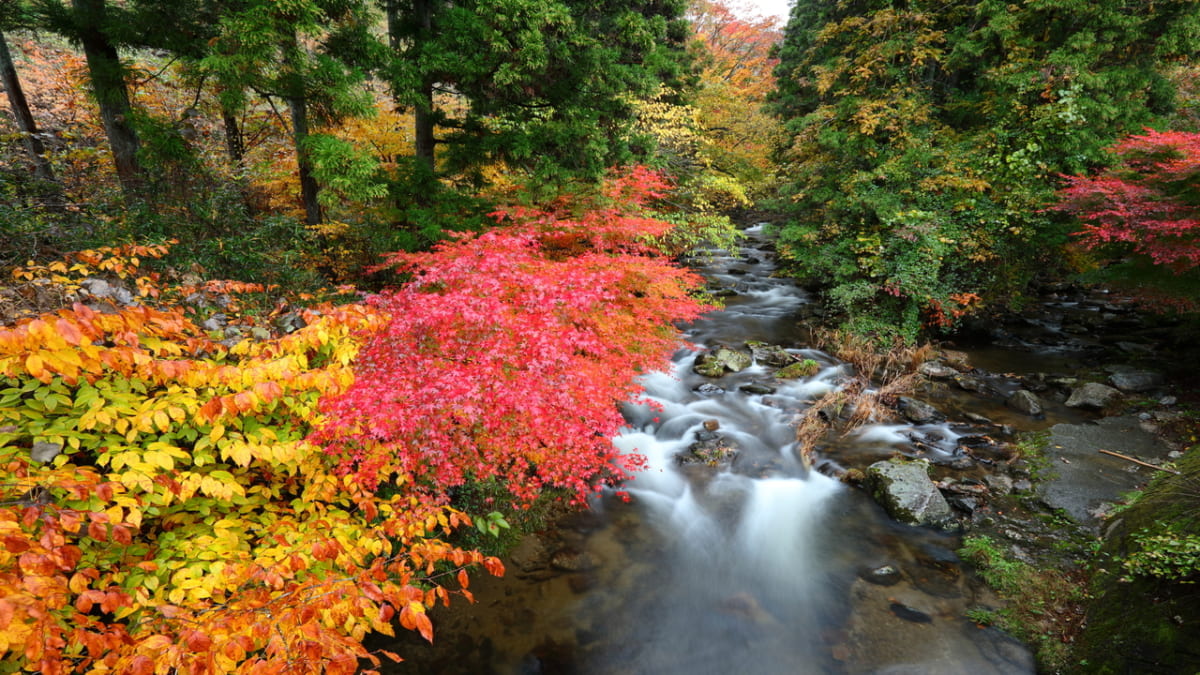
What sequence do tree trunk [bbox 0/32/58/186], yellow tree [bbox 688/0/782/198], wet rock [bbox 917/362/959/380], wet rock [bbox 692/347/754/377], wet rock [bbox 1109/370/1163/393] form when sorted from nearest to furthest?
tree trunk [bbox 0/32/58/186], wet rock [bbox 1109/370/1163/393], wet rock [bbox 917/362/959/380], wet rock [bbox 692/347/754/377], yellow tree [bbox 688/0/782/198]

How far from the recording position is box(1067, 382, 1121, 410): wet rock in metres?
8.18

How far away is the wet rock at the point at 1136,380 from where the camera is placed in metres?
8.41

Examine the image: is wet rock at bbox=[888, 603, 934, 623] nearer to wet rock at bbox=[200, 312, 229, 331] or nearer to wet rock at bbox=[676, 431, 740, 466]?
wet rock at bbox=[676, 431, 740, 466]

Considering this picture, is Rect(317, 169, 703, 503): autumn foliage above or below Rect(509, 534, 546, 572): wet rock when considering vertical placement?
above

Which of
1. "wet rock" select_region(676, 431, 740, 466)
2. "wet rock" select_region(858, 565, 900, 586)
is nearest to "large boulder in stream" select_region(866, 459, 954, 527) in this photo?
"wet rock" select_region(858, 565, 900, 586)

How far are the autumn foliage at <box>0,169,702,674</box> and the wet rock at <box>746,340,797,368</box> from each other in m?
5.78

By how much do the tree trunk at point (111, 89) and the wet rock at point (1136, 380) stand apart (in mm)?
16684

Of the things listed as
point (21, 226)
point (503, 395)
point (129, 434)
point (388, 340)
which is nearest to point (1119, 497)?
point (503, 395)

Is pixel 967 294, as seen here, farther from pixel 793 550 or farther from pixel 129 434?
pixel 129 434

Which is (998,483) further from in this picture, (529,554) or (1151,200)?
(529,554)

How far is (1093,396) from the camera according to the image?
27.2ft

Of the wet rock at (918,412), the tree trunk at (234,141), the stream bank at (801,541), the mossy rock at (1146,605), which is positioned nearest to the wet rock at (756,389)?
the stream bank at (801,541)

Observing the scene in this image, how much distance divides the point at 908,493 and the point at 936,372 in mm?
4557

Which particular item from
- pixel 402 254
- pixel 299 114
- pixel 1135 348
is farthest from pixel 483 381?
pixel 1135 348
